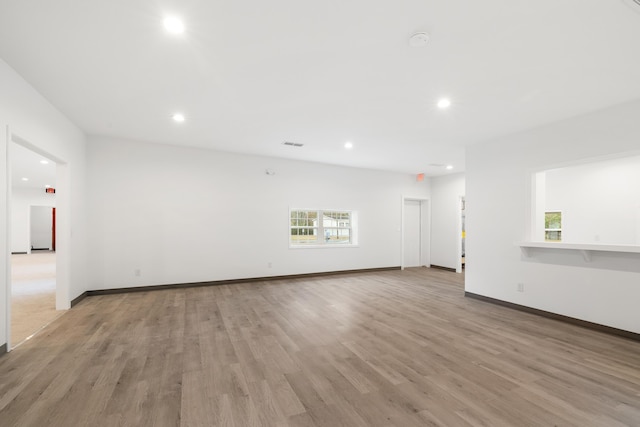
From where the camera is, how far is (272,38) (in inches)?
89.7

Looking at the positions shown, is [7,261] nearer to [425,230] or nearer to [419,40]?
[419,40]

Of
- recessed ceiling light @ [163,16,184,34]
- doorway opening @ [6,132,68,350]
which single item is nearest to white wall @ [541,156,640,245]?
recessed ceiling light @ [163,16,184,34]

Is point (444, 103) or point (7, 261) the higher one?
point (444, 103)

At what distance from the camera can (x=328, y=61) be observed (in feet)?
8.46

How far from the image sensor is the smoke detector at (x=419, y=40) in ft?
7.11

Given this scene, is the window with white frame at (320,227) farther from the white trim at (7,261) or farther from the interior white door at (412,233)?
the white trim at (7,261)

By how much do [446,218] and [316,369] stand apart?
22.5 ft

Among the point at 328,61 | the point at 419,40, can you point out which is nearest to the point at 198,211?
the point at 328,61

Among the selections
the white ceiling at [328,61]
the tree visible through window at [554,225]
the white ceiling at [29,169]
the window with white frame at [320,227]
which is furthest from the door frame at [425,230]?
the white ceiling at [29,169]

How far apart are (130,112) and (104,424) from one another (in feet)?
12.0

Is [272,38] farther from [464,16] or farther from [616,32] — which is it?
[616,32]

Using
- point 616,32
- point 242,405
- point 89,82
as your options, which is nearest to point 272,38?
point 89,82

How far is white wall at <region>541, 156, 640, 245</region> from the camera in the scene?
16.7 feet

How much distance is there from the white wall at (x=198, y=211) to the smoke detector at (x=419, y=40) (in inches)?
179
